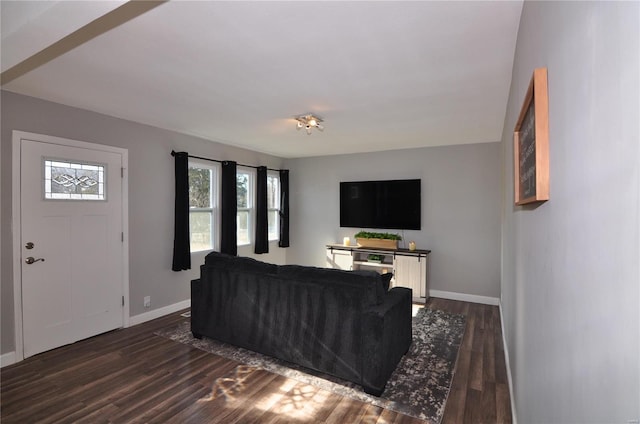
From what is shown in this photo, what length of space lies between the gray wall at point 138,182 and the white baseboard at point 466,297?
3786mm

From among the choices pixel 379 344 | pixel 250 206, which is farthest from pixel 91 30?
pixel 250 206

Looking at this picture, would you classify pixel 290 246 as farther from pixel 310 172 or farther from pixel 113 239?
pixel 113 239

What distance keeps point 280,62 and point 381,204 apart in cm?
370

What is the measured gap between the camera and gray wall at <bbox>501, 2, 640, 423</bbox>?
482mm

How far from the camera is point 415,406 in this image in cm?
233

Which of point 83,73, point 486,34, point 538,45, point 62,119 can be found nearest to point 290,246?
point 62,119

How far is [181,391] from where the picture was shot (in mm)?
2521

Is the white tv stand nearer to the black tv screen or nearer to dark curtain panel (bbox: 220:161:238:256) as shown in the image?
the black tv screen

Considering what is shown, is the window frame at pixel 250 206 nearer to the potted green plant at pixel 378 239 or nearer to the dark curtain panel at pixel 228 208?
the dark curtain panel at pixel 228 208

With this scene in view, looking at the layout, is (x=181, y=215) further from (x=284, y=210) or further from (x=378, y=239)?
(x=378, y=239)

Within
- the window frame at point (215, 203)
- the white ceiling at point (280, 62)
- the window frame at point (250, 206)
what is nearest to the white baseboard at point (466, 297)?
the white ceiling at point (280, 62)

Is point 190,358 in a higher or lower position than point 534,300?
lower

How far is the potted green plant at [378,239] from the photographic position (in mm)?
5277

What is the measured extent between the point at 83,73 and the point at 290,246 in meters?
4.67
